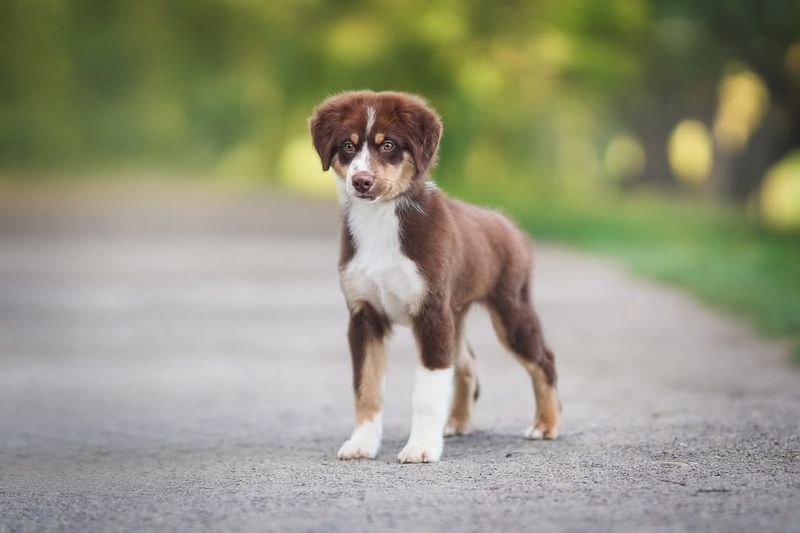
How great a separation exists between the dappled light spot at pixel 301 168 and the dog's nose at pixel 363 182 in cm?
4228

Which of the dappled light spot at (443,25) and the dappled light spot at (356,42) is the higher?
the dappled light spot at (443,25)

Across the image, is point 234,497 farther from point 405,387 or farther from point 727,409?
point 405,387

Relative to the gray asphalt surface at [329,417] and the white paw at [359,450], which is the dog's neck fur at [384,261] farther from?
the gray asphalt surface at [329,417]

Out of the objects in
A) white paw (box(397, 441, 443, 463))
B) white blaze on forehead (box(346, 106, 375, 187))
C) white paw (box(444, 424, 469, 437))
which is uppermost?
white blaze on forehead (box(346, 106, 375, 187))

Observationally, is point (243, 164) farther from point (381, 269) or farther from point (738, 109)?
point (381, 269)

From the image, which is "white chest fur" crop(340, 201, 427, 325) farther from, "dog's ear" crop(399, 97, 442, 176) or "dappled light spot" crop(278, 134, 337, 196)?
"dappled light spot" crop(278, 134, 337, 196)

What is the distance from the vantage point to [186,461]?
8.12m

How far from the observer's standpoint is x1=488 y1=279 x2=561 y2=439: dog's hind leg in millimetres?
8477

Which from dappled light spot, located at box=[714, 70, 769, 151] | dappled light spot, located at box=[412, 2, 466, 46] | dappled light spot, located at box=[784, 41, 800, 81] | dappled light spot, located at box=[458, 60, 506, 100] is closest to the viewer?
dappled light spot, located at box=[784, 41, 800, 81]

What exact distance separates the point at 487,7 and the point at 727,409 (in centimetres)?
3015

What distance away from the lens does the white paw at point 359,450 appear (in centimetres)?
782

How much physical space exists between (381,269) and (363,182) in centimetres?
54

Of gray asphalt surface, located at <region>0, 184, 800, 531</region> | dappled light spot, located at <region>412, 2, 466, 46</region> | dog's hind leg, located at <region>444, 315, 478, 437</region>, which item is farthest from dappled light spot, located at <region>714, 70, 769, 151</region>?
dog's hind leg, located at <region>444, 315, 478, 437</region>

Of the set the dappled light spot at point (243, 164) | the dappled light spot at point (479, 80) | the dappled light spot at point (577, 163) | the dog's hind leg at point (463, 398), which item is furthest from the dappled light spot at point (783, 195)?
the dog's hind leg at point (463, 398)
